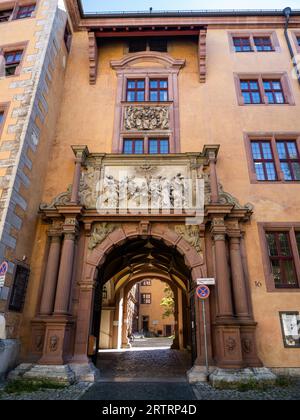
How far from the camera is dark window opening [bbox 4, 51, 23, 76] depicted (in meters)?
12.0

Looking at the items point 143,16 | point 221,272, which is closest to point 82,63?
point 143,16

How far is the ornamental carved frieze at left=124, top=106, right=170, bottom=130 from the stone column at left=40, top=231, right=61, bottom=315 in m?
5.75

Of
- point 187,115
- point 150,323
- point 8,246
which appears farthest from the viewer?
point 150,323

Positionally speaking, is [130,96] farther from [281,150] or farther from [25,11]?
[281,150]

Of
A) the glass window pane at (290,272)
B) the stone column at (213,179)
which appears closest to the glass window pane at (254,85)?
the stone column at (213,179)

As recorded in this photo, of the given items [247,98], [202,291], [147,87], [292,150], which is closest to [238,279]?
[202,291]

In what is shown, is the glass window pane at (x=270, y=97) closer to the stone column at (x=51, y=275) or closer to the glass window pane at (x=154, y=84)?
the glass window pane at (x=154, y=84)

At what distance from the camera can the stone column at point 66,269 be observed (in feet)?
28.8

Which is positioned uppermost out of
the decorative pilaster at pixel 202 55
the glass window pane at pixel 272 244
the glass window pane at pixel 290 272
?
the decorative pilaster at pixel 202 55

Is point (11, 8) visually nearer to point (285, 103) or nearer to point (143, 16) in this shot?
point (143, 16)

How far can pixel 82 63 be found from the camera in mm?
14430

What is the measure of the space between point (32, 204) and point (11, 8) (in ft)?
34.0

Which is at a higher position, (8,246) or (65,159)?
(65,159)

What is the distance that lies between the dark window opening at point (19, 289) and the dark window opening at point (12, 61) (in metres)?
8.19
